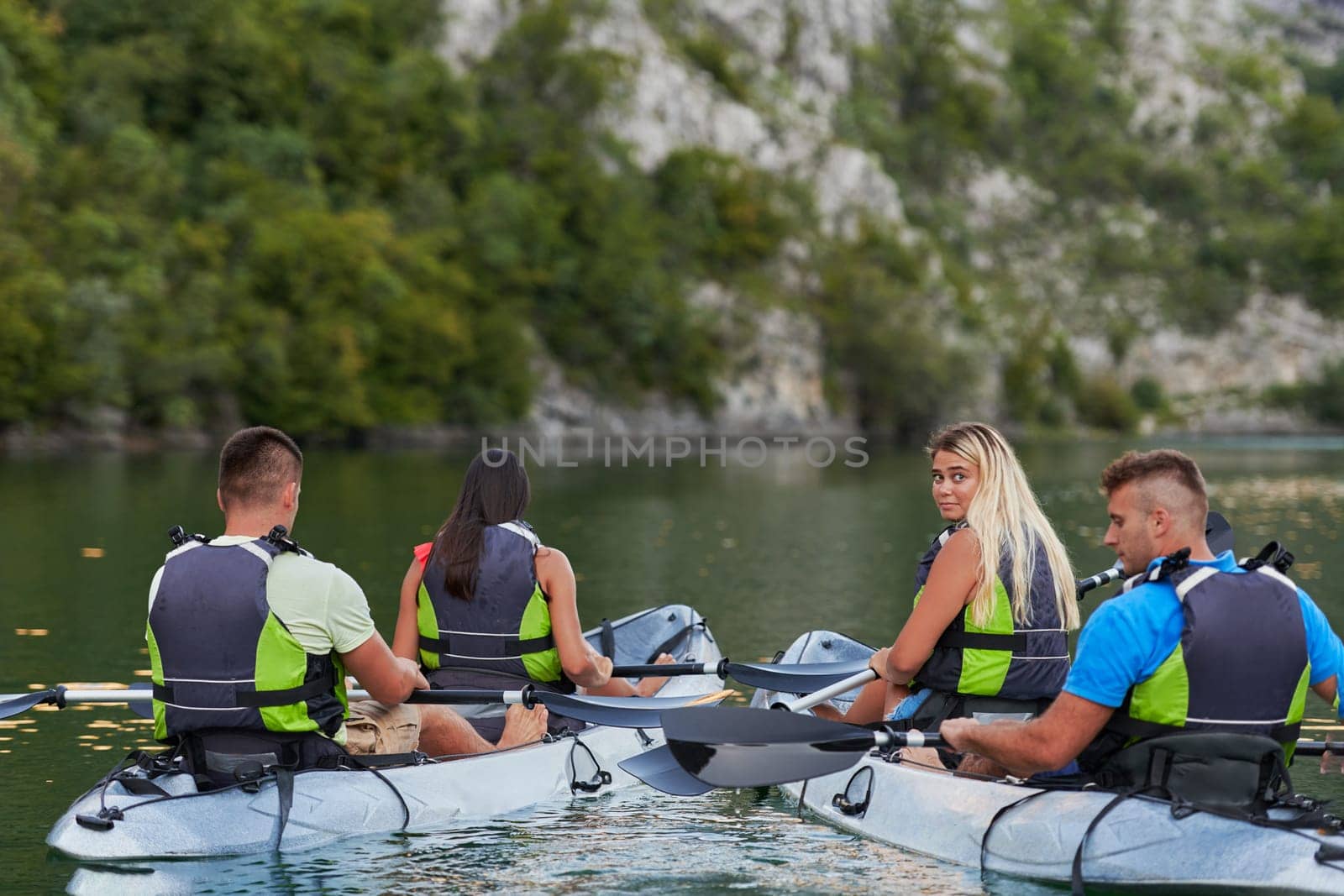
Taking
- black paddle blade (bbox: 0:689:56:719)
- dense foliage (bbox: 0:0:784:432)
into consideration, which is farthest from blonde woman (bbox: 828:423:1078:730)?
dense foliage (bbox: 0:0:784:432)

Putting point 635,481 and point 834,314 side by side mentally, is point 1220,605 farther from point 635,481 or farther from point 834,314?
point 834,314

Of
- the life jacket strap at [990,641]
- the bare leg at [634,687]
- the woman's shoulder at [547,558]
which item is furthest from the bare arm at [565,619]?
the life jacket strap at [990,641]

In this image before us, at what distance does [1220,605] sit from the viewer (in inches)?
243

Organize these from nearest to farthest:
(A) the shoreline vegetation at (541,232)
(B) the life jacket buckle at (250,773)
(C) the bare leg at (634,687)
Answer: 1. (B) the life jacket buckle at (250,773)
2. (C) the bare leg at (634,687)
3. (A) the shoreline vegetation at (541,232)

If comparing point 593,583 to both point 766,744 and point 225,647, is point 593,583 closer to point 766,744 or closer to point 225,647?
point 766,744

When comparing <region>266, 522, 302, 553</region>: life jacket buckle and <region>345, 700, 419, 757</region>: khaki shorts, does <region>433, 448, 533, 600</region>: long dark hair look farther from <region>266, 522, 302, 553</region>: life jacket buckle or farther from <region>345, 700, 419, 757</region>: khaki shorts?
<region>266, 522, 302, 553</region>: life jacket buckle

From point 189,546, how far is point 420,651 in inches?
86.0

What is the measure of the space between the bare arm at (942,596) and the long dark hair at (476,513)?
2252mm

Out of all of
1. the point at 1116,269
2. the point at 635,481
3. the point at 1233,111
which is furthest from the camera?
the point at 1233,111

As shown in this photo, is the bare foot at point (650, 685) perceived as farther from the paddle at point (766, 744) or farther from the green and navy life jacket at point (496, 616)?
the paddle at point (766, 744)

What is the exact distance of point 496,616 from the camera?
8.70 m

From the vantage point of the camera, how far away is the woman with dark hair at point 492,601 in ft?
28.0

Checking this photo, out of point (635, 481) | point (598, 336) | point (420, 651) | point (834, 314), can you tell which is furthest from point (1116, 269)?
point (420, 651)

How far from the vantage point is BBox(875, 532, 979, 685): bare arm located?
7.30 metres
